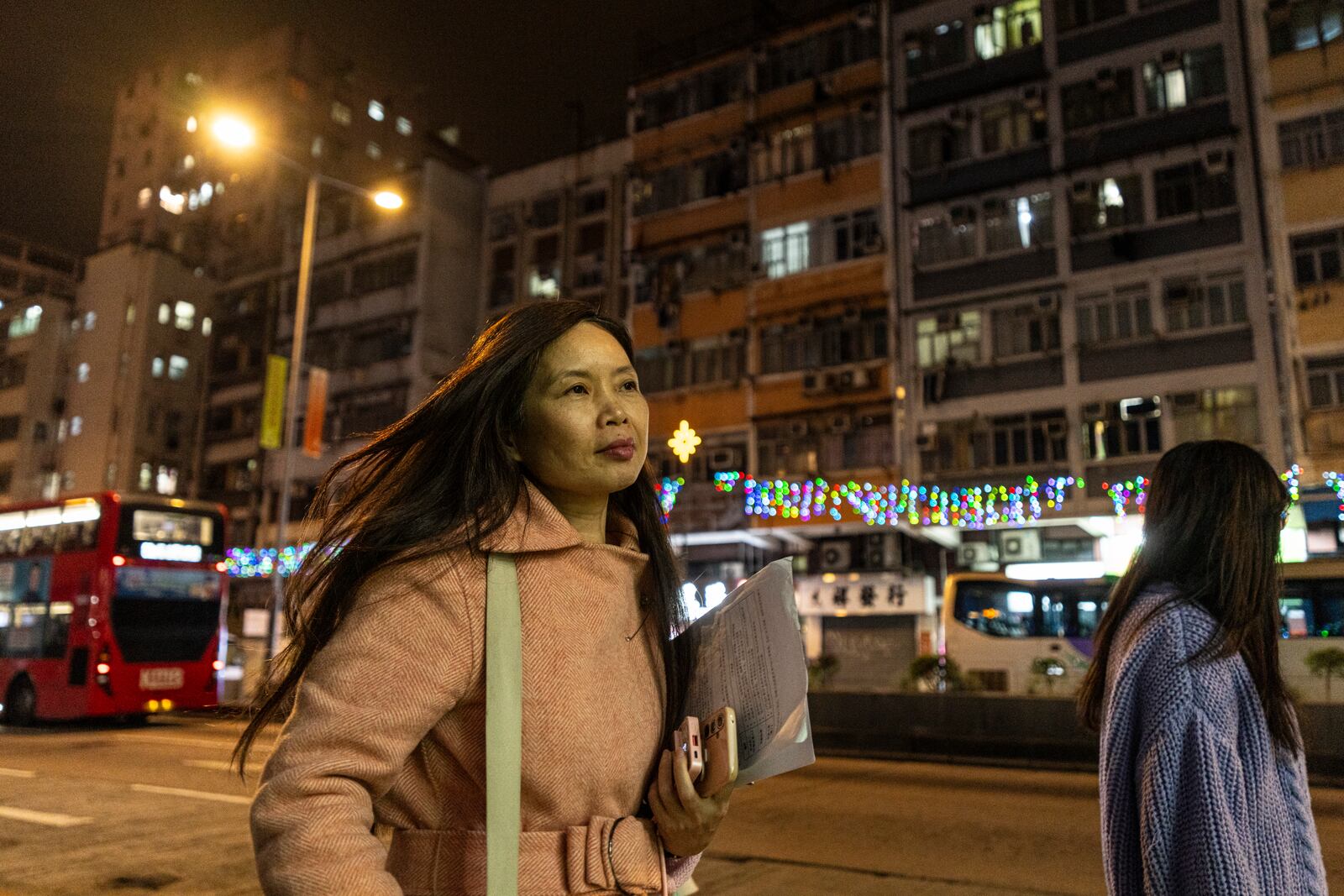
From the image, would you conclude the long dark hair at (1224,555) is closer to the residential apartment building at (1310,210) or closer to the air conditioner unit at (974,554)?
the residential apartment building at (1310,210)

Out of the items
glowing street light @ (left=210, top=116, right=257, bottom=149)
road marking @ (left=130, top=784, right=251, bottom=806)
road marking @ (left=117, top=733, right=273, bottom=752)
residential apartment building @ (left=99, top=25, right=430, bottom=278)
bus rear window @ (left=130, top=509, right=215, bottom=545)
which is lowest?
road marking @ (left=117, top=733, right=273, bottom=752)

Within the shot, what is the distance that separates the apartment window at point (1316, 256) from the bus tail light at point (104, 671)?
21.4m

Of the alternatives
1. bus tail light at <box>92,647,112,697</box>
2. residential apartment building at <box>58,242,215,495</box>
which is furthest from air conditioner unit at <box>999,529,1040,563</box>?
residential apartment building at <box>58,242,215,495</box>

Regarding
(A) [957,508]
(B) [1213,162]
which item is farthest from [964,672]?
(B) [1213,162]

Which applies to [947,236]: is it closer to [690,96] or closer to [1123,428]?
[1123,428]

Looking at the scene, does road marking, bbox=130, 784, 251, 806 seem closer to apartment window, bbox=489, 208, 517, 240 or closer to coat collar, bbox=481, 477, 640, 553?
coat collar, bbox=481, 477, 640, 553

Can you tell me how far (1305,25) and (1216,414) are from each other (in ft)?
24.9

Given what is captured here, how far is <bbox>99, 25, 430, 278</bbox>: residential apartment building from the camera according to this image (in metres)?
44.8

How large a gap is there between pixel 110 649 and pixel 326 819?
55.7ft

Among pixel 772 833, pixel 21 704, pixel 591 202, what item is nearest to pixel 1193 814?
pixel 772 833

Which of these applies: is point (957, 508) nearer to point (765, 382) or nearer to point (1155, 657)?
point (765, 382)

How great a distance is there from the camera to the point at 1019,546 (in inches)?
869

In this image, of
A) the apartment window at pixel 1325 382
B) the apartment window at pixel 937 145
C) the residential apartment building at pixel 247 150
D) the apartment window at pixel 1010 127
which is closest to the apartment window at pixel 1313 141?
the apartment window at pixel 1325 382

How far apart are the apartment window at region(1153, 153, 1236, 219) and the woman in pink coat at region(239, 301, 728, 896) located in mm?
21809
